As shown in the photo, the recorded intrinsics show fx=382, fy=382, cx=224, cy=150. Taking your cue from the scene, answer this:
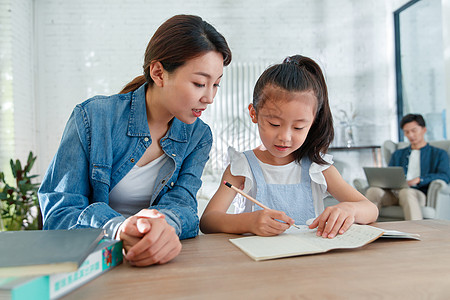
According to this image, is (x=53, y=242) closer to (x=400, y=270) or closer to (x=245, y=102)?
(x=400, y=270)

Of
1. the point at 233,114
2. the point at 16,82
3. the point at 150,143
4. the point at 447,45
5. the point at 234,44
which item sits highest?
the point at 234,44

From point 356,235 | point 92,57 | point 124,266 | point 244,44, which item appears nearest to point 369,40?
point 244,44

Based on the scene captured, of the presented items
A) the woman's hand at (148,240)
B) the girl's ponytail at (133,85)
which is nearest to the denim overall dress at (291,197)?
the girl's ponytail at (133,85)

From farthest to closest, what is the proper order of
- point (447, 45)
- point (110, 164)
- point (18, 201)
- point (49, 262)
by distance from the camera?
point (447, 45) → point (18, 201) → point (110, 164) → point (49, 262)

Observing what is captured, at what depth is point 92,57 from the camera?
5324 millimetres

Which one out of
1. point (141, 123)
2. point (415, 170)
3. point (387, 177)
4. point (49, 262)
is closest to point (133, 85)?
point (141, 123)

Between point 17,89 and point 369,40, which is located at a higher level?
point 369,40

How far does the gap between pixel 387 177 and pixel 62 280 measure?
122 inches

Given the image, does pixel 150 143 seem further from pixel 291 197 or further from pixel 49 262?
pixel 49 262

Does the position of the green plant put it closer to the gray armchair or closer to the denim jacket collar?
the denim jacket collar

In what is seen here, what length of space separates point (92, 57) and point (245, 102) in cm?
223

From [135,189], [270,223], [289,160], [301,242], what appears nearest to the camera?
[301,242]

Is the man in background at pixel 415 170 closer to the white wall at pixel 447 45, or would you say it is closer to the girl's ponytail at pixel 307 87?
the white wall at pixel 447 45

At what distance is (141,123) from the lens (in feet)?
3.73
